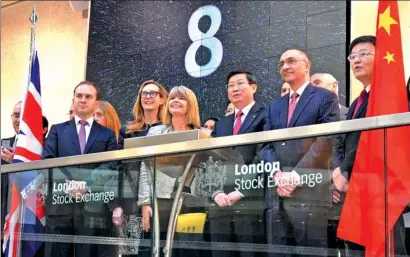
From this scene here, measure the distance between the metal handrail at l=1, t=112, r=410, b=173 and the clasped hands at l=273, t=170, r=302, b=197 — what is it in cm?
17

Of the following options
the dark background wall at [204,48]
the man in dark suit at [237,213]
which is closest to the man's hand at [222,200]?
the man in dark suit at [237,213]

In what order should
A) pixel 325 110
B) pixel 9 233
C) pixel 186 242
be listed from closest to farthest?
pixel 186 242, pixel 325 110, pixel 9 233

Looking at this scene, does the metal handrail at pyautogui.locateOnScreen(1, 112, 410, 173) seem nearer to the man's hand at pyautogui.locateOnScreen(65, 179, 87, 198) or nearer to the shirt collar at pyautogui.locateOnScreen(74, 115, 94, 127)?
the man's hand at pyautogui.locateOnScreen(65, 179, 87, 198)

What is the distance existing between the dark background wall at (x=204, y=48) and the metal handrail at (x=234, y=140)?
3.44m

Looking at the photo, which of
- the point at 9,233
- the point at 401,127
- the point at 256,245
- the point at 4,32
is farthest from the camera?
the point at 4,32

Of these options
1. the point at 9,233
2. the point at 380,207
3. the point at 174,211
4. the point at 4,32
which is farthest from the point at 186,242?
the point at 4,32

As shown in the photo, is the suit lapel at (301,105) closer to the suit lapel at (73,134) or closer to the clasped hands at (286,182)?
the clasped hands at (286,182)

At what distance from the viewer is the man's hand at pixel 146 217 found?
451 centimetres

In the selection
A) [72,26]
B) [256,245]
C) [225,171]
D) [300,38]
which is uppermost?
[72,26]

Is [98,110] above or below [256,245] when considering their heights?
above

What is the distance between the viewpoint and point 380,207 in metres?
3.67

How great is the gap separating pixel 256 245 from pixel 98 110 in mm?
3120

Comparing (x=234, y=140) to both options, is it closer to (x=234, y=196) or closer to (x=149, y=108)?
(x=234, y=196)

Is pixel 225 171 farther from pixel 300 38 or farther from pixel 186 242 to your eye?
pixel 300 38
